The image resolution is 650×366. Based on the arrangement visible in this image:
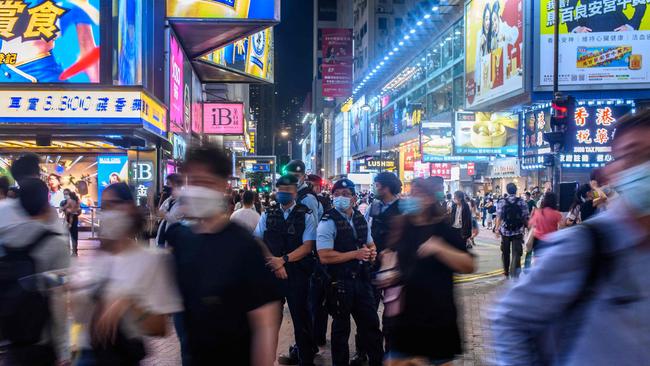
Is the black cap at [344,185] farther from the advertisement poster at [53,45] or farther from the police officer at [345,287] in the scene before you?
the advertisement poster at [53,45]

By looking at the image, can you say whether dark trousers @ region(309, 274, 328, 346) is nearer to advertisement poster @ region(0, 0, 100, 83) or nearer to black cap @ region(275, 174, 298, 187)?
black cap @ region(275, 174, 298, 187)

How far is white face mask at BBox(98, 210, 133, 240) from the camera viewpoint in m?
3.10

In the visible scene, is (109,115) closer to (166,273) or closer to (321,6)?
(166,273)

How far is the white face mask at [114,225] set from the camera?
3102 mm

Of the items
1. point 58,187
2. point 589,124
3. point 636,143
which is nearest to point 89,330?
point 636,143

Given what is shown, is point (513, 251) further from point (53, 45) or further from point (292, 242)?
point (53, 45)

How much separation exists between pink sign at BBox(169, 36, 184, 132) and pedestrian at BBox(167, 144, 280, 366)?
63.4ft

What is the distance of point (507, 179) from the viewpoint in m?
34.5

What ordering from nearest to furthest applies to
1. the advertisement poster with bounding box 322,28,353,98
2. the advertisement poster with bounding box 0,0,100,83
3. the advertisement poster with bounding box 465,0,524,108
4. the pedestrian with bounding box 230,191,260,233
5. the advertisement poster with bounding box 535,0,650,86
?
the pedestrian with bounding box 230,191,260,233, the advertisement poster with bounding box 0,0,100,83, the advertisement poster with bounding box 535,0,650,86, the advertisement poster with bounding box 465,0,524,108, the advertisement poster with bounding box 322,28,353,98

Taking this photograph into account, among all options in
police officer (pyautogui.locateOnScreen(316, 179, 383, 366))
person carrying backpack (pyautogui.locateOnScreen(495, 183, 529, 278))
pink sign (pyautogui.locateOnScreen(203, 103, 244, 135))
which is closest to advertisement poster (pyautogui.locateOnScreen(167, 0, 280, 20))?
pink sign (pyautogui.locateOnScreen(203, 103, 244, 135))

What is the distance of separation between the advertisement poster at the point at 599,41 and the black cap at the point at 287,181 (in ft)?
66.5

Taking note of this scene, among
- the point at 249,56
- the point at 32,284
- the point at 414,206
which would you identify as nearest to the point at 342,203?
the point at 414,206

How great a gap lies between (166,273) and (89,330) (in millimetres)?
462

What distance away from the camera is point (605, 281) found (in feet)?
5.92
